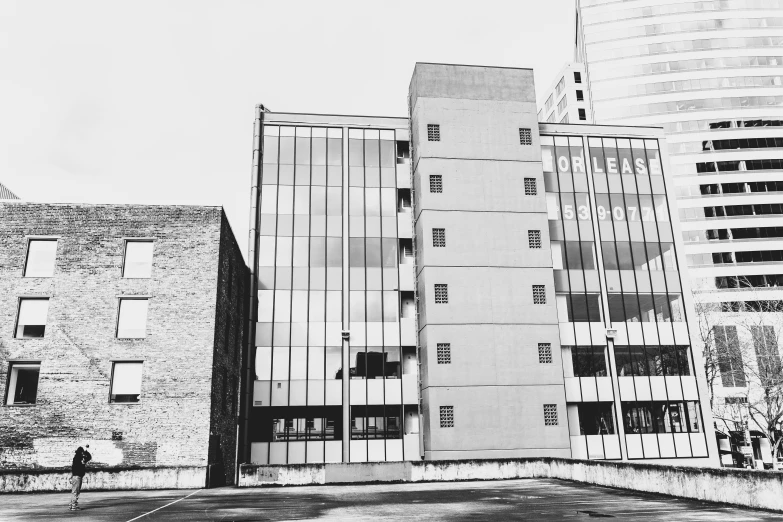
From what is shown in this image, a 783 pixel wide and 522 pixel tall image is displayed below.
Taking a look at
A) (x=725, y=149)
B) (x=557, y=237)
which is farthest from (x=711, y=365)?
(x=725, y=149)

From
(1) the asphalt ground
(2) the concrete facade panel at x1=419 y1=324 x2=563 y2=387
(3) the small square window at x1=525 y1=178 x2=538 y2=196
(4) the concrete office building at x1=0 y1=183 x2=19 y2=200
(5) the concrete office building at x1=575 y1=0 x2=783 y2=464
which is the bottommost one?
(1) the asphalt ground

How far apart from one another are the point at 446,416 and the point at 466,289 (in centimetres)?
666

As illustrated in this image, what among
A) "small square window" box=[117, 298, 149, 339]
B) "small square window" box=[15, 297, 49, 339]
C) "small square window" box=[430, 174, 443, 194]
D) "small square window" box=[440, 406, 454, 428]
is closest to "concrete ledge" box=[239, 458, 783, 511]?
"small square window" box=[440, 406, 454, 428]

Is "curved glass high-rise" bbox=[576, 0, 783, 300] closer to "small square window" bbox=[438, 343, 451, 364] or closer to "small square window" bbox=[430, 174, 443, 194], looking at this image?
"small square window" bbox=[430, 174, 443, 194]

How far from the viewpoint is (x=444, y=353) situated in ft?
104

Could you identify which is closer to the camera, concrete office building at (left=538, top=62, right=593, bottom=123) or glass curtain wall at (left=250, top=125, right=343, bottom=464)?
glass curtain wall at (left=250, top=125, right=343, bottom=464)

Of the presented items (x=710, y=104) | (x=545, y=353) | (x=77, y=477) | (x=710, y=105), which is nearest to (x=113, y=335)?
(x=77, y=477)

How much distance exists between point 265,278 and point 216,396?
Result: 346 inches

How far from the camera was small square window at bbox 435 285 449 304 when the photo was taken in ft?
106

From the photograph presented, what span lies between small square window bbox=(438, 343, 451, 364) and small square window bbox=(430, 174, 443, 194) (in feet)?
27.9

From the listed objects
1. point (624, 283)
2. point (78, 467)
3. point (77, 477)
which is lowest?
point (77, 477)

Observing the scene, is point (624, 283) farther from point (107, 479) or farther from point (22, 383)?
point (22, 383)

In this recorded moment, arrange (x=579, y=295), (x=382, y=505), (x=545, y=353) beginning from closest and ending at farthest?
(x=382, y=505)
(x=545, y=353)
(x=579, y=295)

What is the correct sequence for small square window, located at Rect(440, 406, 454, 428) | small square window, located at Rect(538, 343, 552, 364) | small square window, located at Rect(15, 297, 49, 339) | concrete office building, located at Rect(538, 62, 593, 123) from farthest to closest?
1. concrete office building, located at Rect(538, 62, 593, 123)
2. small square window, located at Rect(538, 343, 552, 364)
3. small square window, located at Rect(440, 406, 454, 428)
4. small square window, located at Rect(15, 297, 49, 339)
